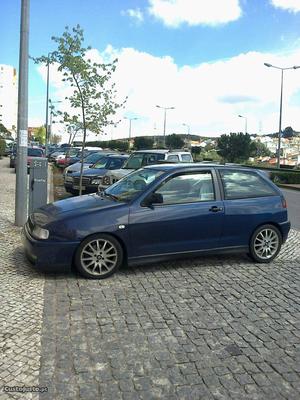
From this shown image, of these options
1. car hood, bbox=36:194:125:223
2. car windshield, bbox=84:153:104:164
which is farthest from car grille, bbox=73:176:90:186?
car hood, bbox=36:194:125:223

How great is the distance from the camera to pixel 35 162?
8.76 metres

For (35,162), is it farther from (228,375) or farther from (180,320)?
(228,375)

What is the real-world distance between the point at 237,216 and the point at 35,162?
4.25 metres

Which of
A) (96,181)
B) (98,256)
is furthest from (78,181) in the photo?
(98,256)

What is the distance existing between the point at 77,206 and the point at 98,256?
2.60ft

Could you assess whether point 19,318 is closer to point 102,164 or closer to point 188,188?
point 188,188

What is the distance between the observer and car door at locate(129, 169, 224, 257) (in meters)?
5.89

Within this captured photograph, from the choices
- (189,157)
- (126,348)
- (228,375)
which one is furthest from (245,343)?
(189,157)

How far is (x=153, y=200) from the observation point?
6.00 metres

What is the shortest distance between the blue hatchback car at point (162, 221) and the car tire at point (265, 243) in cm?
1

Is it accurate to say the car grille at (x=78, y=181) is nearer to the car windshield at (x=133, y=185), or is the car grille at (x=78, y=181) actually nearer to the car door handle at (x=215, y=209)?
the car windshield at (x=133, y=185)

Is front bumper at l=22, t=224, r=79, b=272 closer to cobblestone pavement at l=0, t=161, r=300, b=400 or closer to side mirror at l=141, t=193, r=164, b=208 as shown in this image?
cobblestone pavement at l=0, t=161, r=300, b=400

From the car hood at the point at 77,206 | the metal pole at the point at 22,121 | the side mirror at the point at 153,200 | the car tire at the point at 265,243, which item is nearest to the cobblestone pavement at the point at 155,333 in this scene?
the car tire at the point at 265,243

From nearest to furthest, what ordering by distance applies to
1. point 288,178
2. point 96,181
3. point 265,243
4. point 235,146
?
point 265,243, point 96,181, point 288,178, point 235,146
